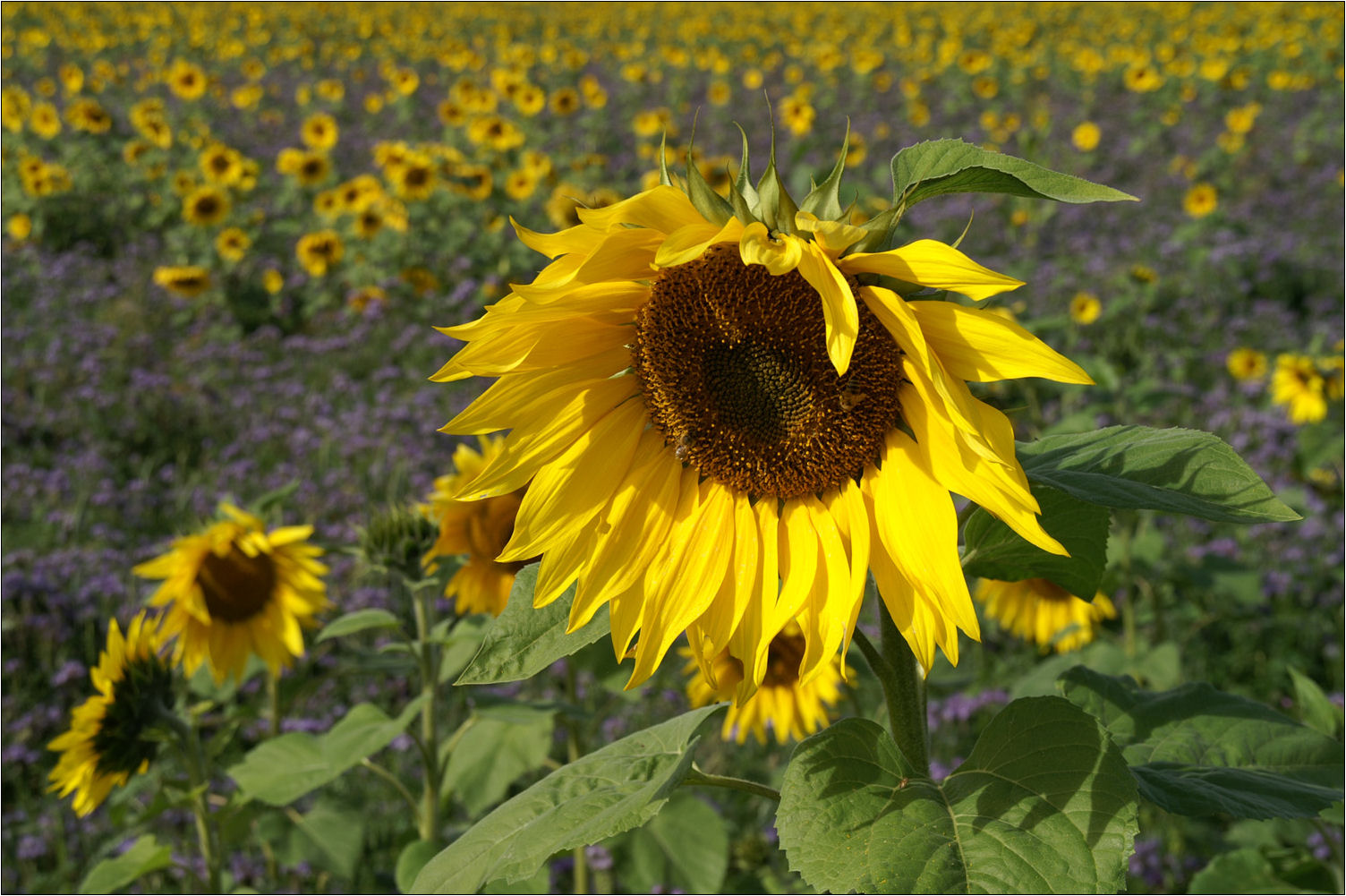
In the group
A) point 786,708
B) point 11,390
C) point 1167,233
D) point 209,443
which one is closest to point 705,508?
point 786,708

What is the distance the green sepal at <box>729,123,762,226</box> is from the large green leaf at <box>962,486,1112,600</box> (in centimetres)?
50

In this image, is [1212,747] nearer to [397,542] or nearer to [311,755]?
[397,542]

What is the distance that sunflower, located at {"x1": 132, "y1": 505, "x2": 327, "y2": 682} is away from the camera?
8.33ft

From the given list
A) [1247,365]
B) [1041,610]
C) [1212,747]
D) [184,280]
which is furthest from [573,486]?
[184,280]

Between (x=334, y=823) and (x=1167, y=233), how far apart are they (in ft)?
29.2

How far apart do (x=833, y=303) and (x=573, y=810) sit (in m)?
0.68

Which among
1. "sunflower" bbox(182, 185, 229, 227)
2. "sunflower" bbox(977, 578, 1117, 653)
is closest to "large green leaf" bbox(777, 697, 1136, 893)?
"sunflower" bbox(977, 578, 1117, 653)

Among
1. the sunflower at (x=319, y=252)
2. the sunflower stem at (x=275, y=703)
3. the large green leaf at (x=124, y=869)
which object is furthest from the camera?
the sunflower at (x=319, y=252)

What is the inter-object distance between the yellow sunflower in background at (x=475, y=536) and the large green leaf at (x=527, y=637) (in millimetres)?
970

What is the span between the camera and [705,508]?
1245 mm

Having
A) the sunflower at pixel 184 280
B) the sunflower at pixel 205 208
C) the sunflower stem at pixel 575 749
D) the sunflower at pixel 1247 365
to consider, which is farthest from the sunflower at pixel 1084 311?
the sunflower at pixel 205 208

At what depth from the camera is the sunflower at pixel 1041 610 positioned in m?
3.37

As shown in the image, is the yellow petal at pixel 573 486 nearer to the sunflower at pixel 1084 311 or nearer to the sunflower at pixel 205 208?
the sunflower at pixel 1084 311

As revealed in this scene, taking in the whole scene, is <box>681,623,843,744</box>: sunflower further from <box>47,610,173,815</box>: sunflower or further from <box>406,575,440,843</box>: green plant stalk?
<box>47,610,173,815</box>: sunflower
